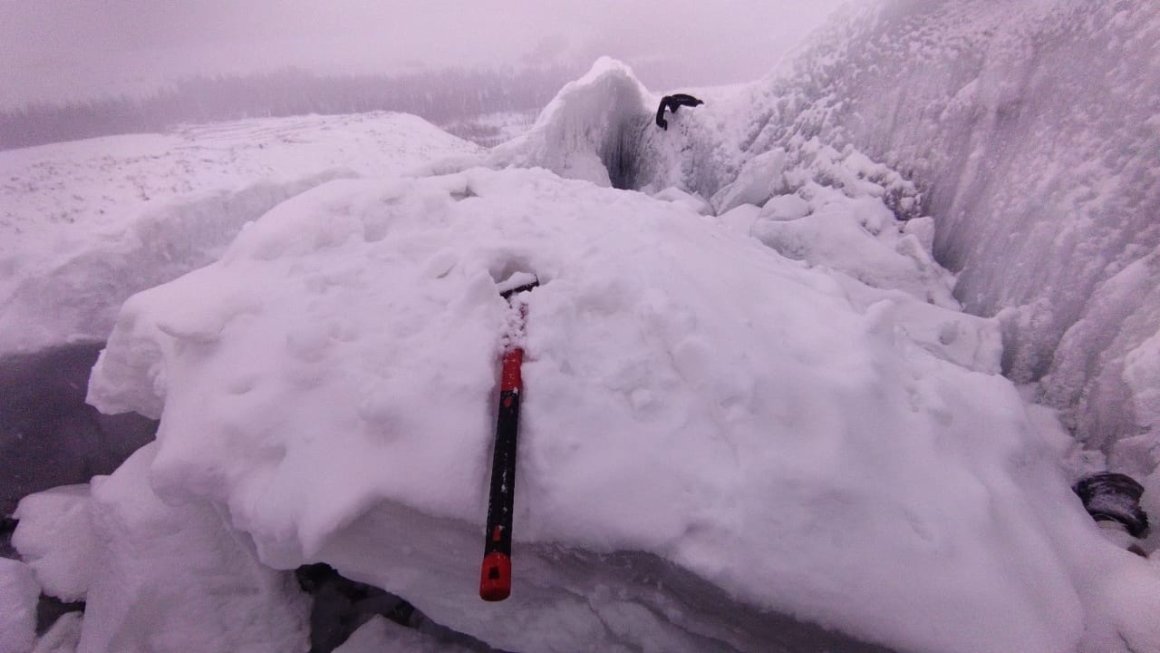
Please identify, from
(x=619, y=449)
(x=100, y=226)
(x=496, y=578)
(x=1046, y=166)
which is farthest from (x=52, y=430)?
(x=1046, y=166)

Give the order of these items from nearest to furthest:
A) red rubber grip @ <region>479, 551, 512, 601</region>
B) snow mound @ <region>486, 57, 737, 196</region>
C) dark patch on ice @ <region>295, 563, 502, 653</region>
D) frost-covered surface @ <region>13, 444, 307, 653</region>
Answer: red rubber grip @ <region>479, 551, 512, 601</region> < frost-covered surface @ <region>13, 444, 307, 653</region> < dark patch on ice @ <region>295, 563, 502, 653</region> < snow mound @ <region>486, 57, 737, 196</region>

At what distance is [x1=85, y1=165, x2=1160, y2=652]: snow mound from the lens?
70.2 inches

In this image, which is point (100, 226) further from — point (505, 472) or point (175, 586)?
point (505, 472)

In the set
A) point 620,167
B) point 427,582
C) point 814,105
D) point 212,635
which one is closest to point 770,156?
point 814,105

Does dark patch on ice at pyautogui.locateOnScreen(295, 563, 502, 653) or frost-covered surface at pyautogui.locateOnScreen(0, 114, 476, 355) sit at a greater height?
frost-covered surface at pyautogui.locateOnScreen(0, 114, 476, 355)

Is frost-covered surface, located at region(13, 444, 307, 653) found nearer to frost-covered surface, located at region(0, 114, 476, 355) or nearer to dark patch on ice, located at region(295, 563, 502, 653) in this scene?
dark patch on ice, located at region(295, 563, 502, 653)

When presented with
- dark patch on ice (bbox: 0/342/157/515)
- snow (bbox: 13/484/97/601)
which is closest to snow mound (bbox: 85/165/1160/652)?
snow (bbox: 13/484/97/601)

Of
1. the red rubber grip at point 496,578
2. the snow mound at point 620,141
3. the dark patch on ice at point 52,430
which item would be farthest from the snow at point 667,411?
the snow mound at point 620,141

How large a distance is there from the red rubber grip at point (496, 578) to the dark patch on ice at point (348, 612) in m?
1.51

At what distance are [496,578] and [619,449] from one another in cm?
72

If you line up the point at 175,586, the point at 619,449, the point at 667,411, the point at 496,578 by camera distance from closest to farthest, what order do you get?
1. the point at 496,578
2. the point at 619,449
3. the point at 667,411
4. the point at 175,586

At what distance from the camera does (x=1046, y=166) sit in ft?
10.9

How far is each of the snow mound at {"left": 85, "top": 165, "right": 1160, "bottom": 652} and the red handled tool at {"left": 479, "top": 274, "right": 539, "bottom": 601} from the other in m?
0.09

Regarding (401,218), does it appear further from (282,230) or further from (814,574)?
(814,574)
